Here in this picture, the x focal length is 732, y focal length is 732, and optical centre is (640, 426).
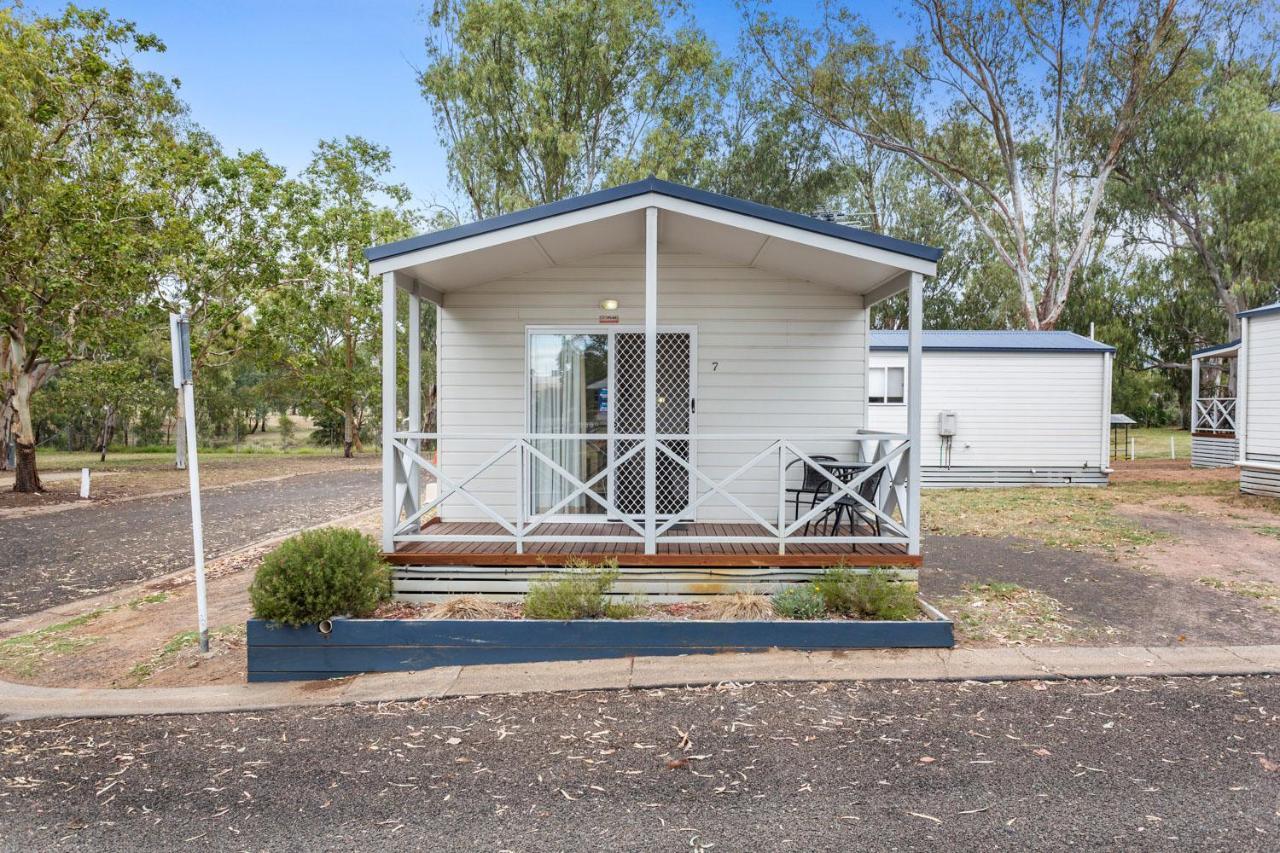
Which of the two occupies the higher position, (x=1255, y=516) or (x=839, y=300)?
(x=839, y=300)

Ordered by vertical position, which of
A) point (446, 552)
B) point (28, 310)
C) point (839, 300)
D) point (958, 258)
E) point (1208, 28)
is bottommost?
point (446, 552)

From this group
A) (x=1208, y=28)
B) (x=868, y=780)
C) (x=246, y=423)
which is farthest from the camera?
(x=246, y=423)

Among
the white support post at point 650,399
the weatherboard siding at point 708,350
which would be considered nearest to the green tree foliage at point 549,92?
the weatherboard siding at point 708,350

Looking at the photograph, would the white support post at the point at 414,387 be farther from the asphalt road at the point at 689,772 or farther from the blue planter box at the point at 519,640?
the asphalt road at the point at 689,772

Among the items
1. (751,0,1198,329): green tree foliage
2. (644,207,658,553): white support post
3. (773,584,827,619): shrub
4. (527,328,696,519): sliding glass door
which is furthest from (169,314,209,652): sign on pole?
(751,0,1198,329): green tree foliage

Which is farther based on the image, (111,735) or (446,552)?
(446,552)

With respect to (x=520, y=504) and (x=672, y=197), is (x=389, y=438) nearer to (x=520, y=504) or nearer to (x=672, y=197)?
(x=520, y=504)

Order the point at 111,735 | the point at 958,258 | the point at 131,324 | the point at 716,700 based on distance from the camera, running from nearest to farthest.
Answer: the point at 111,735 < the point at 716,700 < the point at 131,324 < the point at 958,258

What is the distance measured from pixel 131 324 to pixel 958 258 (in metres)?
26.7

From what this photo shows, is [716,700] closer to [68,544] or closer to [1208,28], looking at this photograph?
[68,544]

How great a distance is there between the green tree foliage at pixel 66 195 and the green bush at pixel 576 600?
1184cm

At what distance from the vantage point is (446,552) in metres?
5.30

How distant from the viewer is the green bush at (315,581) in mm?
4461

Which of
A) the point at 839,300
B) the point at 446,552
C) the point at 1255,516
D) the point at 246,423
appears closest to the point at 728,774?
the point at 446,552
